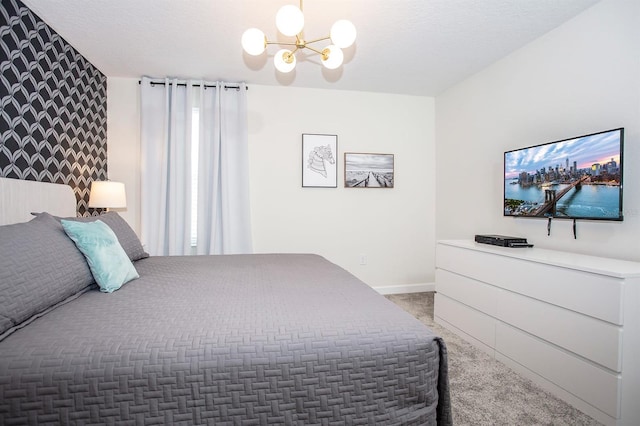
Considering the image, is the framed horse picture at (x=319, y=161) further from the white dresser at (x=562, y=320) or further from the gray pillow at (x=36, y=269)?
the gray pillow at (x=36, y=269)

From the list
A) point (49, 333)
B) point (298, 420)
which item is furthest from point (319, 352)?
point (49, 333)

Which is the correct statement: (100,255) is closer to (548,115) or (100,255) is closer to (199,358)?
(199,358)

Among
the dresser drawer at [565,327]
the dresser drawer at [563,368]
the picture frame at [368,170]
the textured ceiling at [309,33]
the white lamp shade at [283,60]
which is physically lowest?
A: the dresser drawer at [563,368]

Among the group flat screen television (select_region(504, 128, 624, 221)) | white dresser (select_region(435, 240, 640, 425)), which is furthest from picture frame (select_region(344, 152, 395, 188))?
white dresser (select_region(435, 240, 640, 425))

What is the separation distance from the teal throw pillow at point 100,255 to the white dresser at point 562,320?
241 cm

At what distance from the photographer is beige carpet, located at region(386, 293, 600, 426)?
1.55m

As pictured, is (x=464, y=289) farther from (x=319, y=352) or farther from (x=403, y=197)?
(x=319, y=352)

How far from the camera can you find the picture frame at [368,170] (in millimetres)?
3711

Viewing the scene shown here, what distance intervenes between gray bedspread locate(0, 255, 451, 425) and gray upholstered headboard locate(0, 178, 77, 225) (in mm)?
1159

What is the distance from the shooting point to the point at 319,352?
3.08 feet

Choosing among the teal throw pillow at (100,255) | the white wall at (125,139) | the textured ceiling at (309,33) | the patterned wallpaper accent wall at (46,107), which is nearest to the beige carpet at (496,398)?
the teal throw pillow at (100,255)

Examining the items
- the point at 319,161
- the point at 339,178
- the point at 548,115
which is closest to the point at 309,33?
the point at 319,161

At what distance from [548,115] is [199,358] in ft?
9.62

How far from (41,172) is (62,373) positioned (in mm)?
2198
